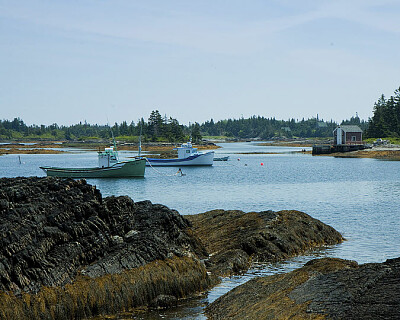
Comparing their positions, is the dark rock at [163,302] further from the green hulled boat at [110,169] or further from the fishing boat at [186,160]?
the fishing boat at [186,160]

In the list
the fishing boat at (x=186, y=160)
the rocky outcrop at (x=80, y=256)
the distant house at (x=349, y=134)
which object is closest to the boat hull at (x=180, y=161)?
the fishing boat at (x=186, y=160)

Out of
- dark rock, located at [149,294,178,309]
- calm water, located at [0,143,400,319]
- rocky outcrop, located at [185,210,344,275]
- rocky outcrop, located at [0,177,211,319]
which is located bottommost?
calm water, located at [0,143,400,319]

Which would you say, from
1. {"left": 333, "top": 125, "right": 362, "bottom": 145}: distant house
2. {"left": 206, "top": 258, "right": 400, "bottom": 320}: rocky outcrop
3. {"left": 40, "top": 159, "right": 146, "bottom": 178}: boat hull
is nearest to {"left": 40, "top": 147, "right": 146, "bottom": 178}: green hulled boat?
{"left": 40, "top": 159, "right": 146, "bottom": 178}: boat hull

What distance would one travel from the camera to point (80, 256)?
13.8m

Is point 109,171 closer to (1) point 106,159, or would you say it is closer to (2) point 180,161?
(1) point 106,159

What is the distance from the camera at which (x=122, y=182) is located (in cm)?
6425

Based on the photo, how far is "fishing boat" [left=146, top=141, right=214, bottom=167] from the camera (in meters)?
90.2

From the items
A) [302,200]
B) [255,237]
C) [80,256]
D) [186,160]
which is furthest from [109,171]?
[80,256]

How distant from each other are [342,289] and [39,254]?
23.6 ft

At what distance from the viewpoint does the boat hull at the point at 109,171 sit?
208 ft

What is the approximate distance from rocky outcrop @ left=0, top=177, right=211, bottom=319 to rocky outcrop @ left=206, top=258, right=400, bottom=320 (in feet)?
6.38

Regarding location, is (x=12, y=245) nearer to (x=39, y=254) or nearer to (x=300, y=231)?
(x=39, y=254)

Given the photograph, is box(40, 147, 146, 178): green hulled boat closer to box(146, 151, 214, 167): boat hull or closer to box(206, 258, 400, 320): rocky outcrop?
box(146, 151, 214, 167): boat hull

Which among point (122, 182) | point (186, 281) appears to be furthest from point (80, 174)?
point (186, 281)
